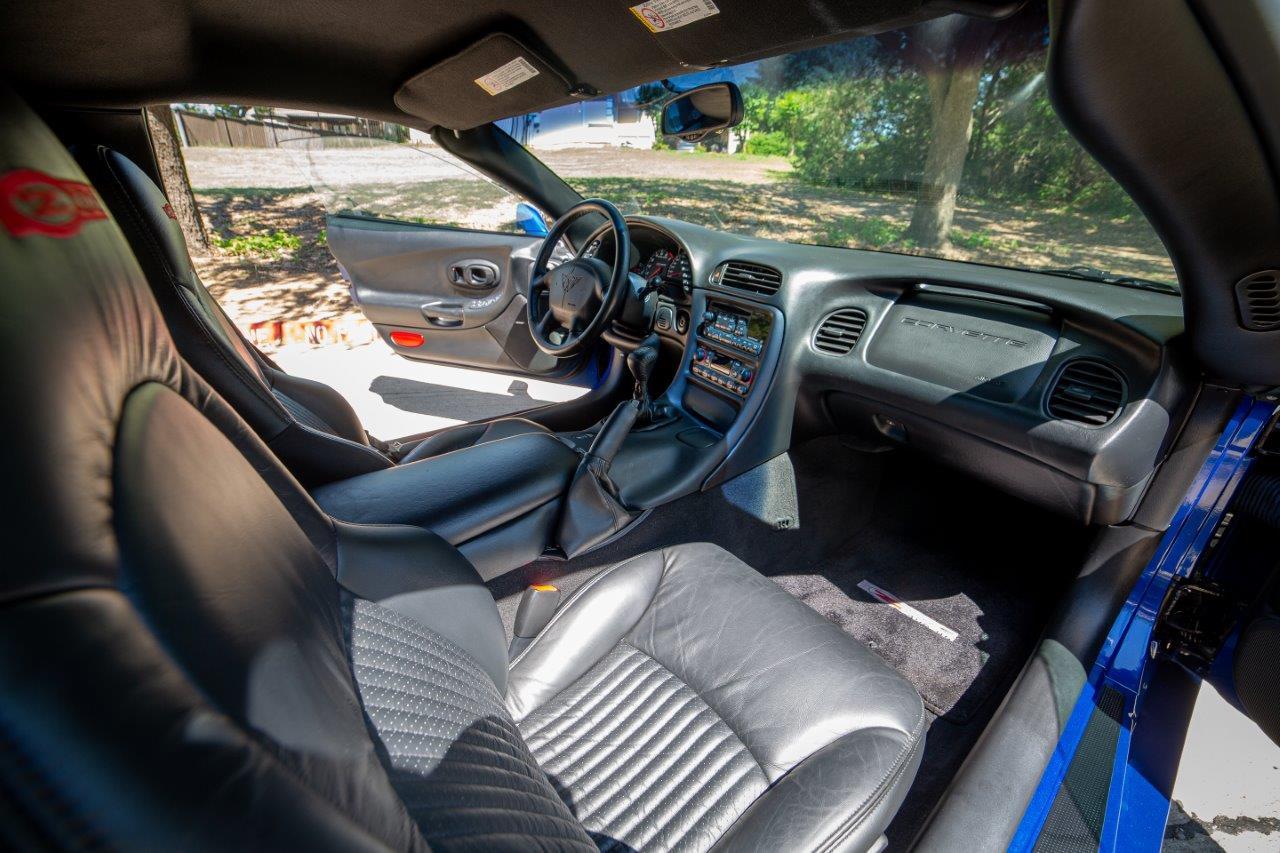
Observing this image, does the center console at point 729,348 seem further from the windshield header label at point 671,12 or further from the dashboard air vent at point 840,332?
the windshield header label at point 671,12

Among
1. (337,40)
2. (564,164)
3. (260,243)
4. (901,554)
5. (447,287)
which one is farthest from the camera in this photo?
(260,243)

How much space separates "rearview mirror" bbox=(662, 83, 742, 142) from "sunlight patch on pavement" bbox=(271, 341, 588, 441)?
134 centimetres

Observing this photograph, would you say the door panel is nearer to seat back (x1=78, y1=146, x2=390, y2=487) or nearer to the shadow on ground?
the shadow on ground

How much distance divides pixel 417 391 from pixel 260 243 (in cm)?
387

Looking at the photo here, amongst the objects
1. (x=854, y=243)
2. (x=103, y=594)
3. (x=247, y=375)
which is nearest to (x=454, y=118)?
(x=247, y=375)

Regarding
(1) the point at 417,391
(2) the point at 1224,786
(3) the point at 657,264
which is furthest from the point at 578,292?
(2) the point at 1224,786

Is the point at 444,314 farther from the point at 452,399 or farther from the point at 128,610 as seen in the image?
the point at 128,610

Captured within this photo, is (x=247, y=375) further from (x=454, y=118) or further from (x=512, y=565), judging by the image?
(x=454, y=118)

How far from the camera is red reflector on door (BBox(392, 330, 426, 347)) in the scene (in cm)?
319

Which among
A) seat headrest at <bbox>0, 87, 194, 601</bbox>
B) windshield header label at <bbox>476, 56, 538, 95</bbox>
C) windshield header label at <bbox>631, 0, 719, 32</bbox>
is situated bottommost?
seat headrest at <bbox>0, 87, 194, 601</bbox>

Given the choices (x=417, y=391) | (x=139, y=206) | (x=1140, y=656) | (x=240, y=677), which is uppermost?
(x=139, y=206)

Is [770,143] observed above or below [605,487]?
above

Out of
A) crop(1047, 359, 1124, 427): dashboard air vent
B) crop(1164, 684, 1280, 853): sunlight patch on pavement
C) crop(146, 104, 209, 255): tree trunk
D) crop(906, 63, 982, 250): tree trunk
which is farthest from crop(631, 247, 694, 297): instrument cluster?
crop(146, 104, 209, 255): tree trunk

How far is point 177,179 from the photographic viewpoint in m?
4.73
